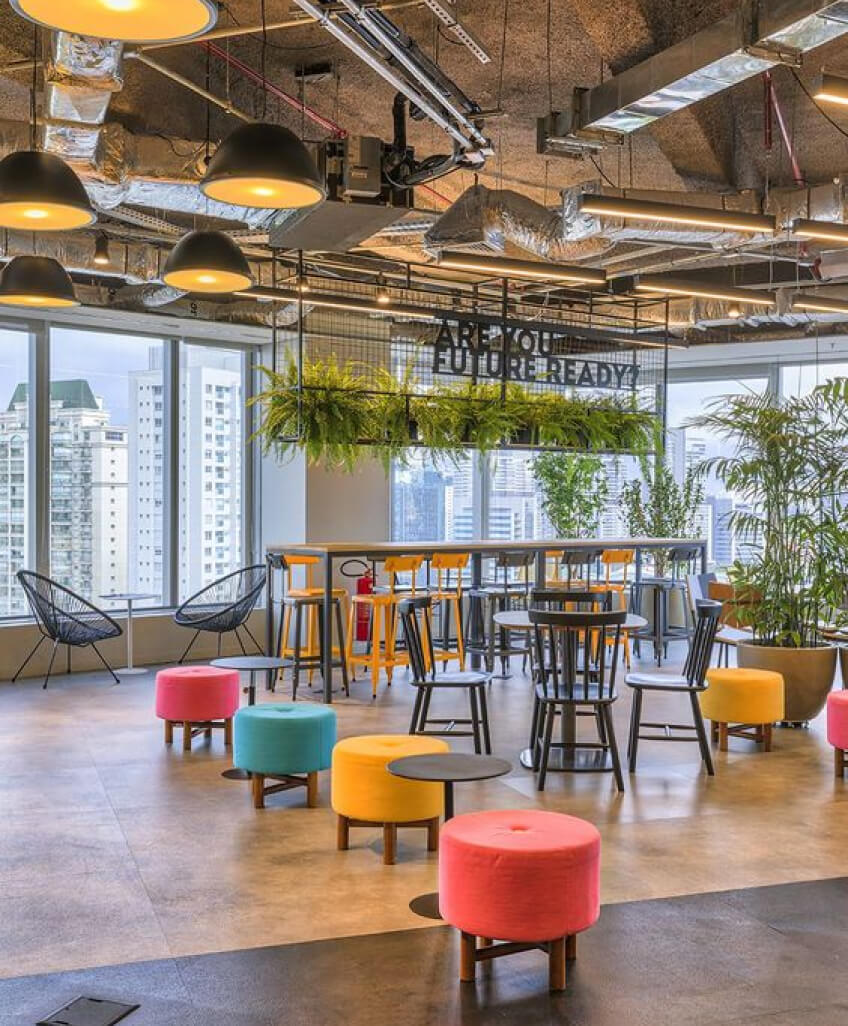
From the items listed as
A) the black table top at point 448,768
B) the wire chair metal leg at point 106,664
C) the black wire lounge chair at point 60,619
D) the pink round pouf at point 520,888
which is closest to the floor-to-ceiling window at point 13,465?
the black wire lounge chair at point 60,619

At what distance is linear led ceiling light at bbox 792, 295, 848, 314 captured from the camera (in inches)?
383

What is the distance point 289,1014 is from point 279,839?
1.76 meters

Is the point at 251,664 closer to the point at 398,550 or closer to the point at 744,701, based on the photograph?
the point at 398,550

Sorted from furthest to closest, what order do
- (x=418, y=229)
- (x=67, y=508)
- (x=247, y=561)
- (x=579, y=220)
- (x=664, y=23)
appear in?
1. (x=247, y=561)
2. (x=67, y=508)
3. (x=418, y=229)
4. (x=579, y=220)
5. (x=664, y=23)

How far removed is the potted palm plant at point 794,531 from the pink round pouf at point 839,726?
1.17 metres

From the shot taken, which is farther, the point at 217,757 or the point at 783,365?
the point at 783,365

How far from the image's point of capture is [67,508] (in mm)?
10445

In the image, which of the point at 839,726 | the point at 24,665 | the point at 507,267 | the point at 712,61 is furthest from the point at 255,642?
the point at 712,61

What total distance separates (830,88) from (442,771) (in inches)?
144

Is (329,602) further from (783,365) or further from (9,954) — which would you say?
(783,365)

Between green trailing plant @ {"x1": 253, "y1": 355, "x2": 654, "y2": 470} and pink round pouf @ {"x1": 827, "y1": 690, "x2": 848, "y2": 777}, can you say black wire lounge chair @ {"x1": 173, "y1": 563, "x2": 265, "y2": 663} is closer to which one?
green trailing plant @ {"x1": 253, "y1": 355, "x2": 654, "y2": 470}

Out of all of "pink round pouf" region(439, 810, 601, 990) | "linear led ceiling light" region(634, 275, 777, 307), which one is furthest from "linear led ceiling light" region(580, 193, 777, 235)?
"pink round pouf" region(439, 810, 601, 990)

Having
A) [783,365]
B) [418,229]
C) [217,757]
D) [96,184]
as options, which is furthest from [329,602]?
[783,365]

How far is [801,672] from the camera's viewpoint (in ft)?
24.4
